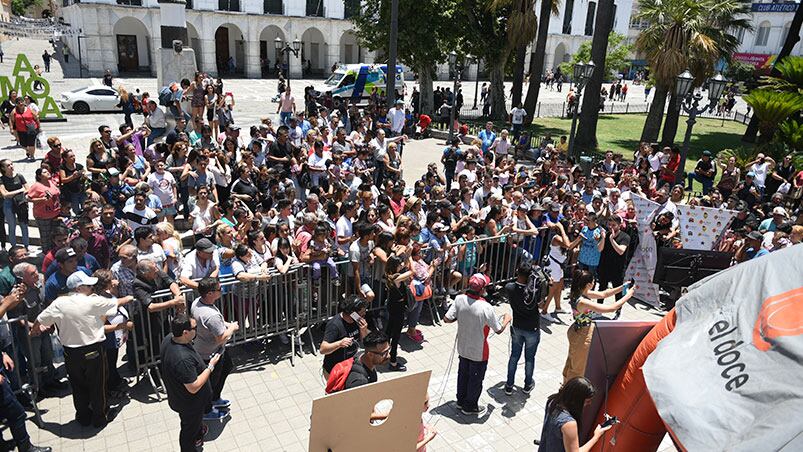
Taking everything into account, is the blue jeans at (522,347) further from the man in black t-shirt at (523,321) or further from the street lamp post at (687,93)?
the street lamp post at (687,93)

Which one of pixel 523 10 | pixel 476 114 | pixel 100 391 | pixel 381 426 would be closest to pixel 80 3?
pixel 476 114

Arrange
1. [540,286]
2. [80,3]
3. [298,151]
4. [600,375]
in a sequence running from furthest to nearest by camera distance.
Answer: [80,3]
[298,151]
[540,286]
[600,375]

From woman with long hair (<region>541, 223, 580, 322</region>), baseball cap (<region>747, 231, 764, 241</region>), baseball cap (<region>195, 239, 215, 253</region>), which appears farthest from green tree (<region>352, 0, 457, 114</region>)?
baseball cap (<region>195, 239, 215, 253</region>)

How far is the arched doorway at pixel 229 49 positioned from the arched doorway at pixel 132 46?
5789 millimetres

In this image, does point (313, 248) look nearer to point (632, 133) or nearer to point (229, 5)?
point (632, 133)

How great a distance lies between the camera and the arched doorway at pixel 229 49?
51906mm

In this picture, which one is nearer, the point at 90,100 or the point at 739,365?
the point at 739,365

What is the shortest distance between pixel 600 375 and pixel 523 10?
24153mm

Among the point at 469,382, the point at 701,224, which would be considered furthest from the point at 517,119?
the point at 469,382

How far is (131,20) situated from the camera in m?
47.2

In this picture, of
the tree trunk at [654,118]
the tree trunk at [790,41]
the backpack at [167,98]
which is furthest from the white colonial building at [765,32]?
the backpack at [167,98]

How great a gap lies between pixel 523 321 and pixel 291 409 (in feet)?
9.32

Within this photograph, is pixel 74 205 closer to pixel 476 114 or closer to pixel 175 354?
pixel 175 354

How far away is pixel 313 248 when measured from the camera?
789 centimetres
